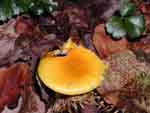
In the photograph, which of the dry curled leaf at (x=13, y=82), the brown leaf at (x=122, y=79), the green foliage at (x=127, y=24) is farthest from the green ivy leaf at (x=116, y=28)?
the dry curled leaf at (x=13, y=82)

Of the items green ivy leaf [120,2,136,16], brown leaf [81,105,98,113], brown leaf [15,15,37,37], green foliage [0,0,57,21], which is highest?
green foliage [0,0,57,21]

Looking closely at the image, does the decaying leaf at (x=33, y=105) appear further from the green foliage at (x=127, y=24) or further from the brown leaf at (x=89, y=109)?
the green foliage at (x=127, y=24)

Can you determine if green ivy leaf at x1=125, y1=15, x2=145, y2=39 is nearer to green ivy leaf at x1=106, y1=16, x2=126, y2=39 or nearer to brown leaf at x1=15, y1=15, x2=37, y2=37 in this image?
green ivy leaf at x1=106, y1=16, x2=126, y2=39

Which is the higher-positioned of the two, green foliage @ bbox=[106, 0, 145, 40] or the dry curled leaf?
green foliage @ bbox=[106, 0, 145, 40]

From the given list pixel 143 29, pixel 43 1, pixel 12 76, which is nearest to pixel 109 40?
pixel 143 29

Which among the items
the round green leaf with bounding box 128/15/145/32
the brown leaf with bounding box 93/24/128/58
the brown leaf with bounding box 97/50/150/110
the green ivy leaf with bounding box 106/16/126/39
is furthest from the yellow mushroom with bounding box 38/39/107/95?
the round green leaf with bounding box 128/15/145/32

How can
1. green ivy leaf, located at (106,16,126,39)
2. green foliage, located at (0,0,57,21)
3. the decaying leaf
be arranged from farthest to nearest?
green ivy leaf, located at (106,16,126,39) < green foliage, located at (0,0,57,21) < the decaying leaf

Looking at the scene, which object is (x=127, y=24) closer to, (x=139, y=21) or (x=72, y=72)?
(x=139, y=21)

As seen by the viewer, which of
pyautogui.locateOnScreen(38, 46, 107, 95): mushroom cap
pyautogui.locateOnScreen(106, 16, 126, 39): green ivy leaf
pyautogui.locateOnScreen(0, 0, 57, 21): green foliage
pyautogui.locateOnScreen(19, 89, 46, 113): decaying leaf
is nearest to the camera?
→ pyautogui.locateOnScreen(38, 46, 107, 95): mushroom cap

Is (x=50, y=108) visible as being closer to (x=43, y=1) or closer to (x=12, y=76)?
(x=12, y=76)
